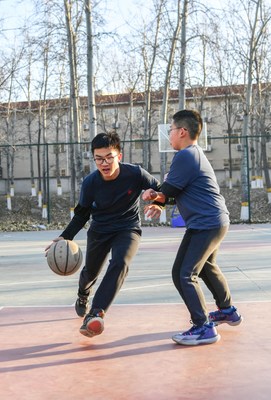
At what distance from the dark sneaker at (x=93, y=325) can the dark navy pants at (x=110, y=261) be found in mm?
108

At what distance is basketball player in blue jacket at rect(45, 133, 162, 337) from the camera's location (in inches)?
169

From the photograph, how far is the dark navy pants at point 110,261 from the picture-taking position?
426 cm

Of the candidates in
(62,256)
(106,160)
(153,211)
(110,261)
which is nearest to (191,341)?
(110,261)

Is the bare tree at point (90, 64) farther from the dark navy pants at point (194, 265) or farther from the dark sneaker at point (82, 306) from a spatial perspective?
the dark navy pants at point (194, 265)

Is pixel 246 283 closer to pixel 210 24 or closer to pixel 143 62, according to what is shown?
pixel 210 24

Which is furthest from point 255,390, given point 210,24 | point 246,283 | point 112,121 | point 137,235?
point 112,121

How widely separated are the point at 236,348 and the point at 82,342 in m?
1.16

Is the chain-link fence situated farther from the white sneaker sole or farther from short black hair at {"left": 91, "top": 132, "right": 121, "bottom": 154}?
the white sneaker sole

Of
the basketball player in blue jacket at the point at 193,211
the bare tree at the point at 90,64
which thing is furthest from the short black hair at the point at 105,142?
the bare tree at the point at 90,64

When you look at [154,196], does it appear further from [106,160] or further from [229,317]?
[229,317]

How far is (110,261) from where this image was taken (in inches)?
174

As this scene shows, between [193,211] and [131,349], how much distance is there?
1110 millimetres

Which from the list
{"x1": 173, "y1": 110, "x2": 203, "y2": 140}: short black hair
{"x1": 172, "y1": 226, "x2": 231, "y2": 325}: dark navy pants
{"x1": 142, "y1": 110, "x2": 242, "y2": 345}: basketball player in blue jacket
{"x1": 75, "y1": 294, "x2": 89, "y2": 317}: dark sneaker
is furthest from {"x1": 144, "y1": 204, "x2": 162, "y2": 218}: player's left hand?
{"x1": 75, "y1": 294, "x2": 89, "y2": 317}: dark sneaker

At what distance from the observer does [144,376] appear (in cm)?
334
